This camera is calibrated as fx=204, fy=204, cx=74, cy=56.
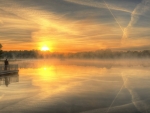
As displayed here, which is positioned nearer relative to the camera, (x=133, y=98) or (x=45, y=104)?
(x=45, y=104)

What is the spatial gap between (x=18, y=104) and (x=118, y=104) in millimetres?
10304

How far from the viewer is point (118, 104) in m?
21.3

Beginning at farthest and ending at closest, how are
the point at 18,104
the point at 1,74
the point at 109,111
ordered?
the point at 1,74
the point at 18,104
the point at 109,111

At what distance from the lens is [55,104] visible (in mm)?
20922

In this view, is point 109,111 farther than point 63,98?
No

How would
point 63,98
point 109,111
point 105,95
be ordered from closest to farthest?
point 109,111 < point 63,98 < point 105,95

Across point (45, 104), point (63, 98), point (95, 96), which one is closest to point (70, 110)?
point (45, 104)

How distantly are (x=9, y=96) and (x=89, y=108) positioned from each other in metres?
10.4

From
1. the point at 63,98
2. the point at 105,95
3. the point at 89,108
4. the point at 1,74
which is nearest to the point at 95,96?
the point at 105,95

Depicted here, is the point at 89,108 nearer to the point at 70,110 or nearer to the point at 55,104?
the point at 70,110

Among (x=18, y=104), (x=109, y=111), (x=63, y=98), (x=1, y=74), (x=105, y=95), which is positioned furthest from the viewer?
(x=1, y=74)

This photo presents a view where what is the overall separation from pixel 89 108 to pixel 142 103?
6222mm

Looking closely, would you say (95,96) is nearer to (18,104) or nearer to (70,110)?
(70,110)

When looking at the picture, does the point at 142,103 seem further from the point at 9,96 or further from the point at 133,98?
the point at 9,96
